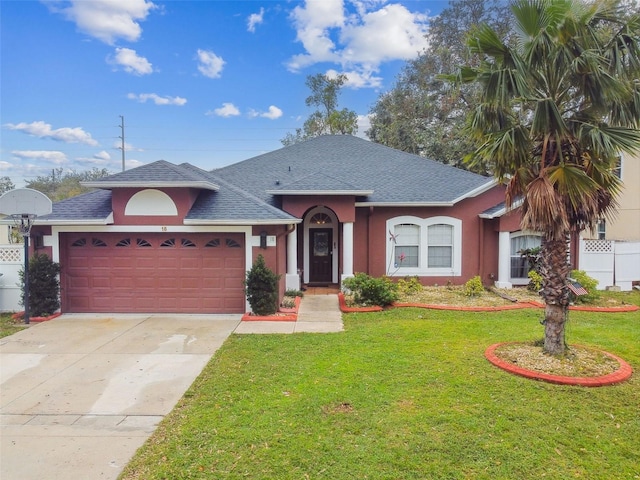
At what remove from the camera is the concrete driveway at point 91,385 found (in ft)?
13.6

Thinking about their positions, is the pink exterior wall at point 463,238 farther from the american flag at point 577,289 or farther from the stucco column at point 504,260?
the american flag at point 577,289

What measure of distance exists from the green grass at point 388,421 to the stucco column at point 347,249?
17.2 feet

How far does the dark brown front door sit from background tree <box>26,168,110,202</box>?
36.4 meters

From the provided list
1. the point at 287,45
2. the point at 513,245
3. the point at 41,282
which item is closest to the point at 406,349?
the point at 513,245

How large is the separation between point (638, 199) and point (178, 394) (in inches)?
786

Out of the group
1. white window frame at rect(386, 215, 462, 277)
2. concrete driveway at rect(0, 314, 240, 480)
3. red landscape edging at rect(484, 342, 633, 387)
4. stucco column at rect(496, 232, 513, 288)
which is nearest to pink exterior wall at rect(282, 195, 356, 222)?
white window frame at rect(386, 215, 462, 277)

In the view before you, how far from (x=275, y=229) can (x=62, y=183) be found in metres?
54.1

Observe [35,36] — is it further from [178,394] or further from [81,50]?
[178,394]

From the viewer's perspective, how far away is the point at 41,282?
9867 millimetres

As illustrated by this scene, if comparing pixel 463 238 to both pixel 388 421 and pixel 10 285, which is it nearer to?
pixel 388 421

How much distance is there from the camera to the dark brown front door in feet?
46.6

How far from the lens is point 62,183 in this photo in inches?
2056

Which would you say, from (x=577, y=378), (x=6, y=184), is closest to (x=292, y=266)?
(x=577, y=378)

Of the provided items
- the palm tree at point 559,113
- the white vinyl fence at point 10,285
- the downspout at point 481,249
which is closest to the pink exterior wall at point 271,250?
the palm tree at point 559,113
